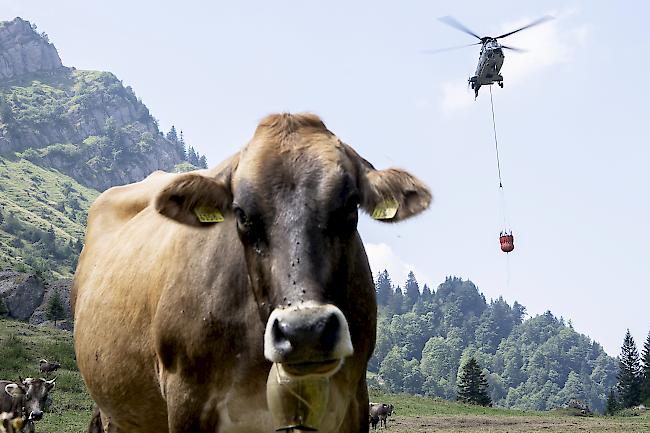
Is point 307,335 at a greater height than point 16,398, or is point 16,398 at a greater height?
point 307,335

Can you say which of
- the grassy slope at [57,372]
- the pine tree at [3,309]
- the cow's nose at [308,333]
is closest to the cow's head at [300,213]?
the cow's nose at [308,333]

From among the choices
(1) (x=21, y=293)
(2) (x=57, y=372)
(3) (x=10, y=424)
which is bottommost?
(3) (x=10, y=424)

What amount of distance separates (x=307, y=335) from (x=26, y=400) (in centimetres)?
2346

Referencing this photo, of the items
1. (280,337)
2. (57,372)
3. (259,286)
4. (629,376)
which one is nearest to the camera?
(280,337)

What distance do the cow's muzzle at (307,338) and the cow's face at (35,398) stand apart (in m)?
22.3

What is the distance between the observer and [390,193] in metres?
5.21

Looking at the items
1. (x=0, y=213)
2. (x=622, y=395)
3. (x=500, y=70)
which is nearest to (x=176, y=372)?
(x=500, y=70)

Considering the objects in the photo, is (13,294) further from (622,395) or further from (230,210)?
(230,210)

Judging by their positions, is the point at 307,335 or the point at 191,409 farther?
the point at 191,409

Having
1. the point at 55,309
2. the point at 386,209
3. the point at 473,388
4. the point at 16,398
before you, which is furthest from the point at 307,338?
the point at 473,388

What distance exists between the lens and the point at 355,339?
5.29 m

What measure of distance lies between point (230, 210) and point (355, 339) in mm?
1244

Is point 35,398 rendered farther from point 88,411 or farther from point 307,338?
point 307,338

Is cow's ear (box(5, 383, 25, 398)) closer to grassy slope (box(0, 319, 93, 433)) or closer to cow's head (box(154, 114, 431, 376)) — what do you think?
grassy slope (box(0, 319, 93, 433))
